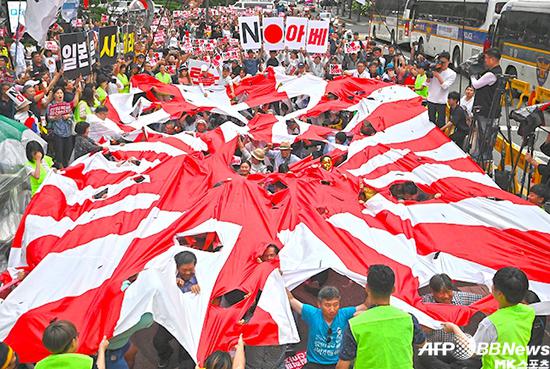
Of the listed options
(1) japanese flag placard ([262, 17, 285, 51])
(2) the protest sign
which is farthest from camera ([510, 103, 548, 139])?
(1) japanese flag placard ([262, 17, 285, 51])

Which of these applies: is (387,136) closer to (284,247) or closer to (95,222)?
(284,247)

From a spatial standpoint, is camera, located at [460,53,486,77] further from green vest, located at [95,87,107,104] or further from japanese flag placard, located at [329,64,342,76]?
green vest, located at [95,87,107,104]

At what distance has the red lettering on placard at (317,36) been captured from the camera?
45.8 feet

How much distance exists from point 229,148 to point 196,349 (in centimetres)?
467

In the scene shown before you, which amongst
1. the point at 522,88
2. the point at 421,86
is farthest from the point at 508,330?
the point at 522,88

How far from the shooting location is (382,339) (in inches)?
135

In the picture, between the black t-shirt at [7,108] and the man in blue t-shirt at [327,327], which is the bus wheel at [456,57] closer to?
the black t-shirt at [7,108]

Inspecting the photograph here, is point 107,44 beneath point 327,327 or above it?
above

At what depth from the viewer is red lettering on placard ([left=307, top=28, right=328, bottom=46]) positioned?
13961 mm

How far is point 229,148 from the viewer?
8.88 metres

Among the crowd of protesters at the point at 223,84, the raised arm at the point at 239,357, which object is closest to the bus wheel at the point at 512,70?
the crowd of protesters at the point at 223,84

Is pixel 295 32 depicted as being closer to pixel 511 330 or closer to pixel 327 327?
pixel 327 327

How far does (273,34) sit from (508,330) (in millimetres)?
11288

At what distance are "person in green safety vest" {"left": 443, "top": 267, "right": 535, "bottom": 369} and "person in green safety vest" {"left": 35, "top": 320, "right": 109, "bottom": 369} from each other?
226cm
